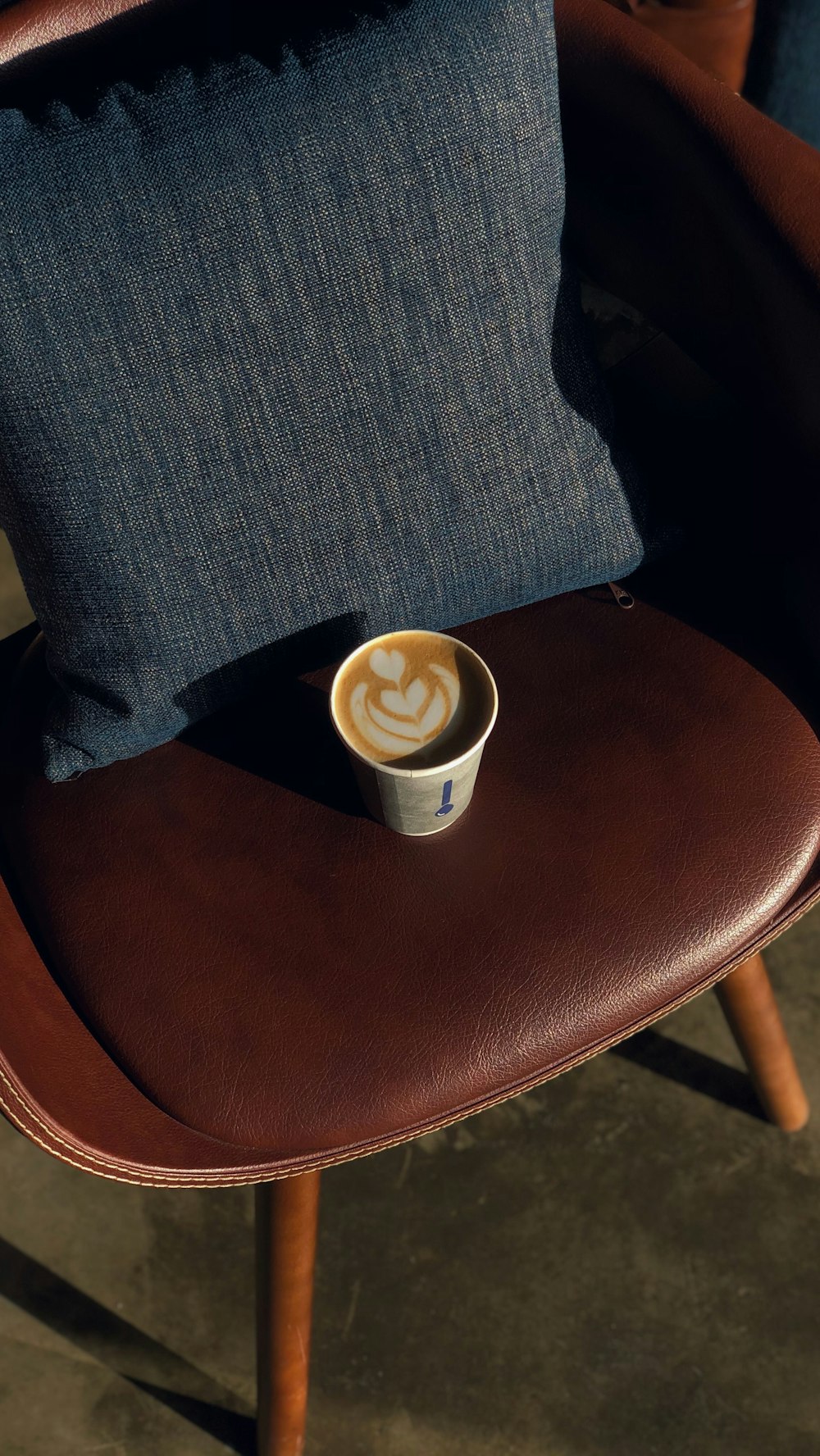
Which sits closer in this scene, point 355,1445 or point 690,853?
point 690,853

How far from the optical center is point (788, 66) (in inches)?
42.8

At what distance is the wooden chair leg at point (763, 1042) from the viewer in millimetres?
1094

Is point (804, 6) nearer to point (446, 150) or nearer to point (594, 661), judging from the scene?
point (446, 150)

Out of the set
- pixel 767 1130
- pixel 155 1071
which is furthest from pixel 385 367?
pixel 767 1130

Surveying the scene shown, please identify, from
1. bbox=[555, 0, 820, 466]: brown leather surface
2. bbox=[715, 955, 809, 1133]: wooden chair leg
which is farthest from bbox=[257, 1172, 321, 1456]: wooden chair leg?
bbox=[555, 0, 820, 466]: brown leather surface

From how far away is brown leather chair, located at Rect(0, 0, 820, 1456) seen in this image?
0.78 metres

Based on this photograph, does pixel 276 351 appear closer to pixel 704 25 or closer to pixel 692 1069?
pixel 704 25

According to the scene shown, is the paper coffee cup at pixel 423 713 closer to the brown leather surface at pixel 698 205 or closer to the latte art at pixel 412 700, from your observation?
the latte art at pixel 412 700

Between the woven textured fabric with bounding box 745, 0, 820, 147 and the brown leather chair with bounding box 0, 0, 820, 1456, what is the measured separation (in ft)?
0.94

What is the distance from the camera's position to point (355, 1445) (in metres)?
1.10

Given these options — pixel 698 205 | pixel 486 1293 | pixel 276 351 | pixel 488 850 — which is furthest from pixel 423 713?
pixel 486 1293

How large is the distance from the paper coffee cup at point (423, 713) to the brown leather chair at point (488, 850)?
0.08 metres

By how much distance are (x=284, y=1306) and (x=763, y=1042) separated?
1.77ft

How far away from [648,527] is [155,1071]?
0.56 m
